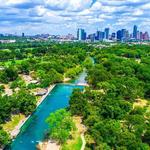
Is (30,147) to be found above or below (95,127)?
below

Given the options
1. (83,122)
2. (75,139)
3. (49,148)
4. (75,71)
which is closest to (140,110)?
(83,122)

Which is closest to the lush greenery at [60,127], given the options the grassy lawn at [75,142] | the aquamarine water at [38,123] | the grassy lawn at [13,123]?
the grassy lawn at [75,142]

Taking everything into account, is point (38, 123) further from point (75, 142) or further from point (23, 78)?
point (23, 78)

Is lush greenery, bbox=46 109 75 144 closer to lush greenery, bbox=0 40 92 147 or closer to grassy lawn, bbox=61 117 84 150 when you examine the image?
grassy lawn, bbox=61 117 84 150

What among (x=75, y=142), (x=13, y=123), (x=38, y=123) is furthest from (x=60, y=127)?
(x=38, y=123)

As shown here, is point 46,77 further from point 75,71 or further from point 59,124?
point 59,124

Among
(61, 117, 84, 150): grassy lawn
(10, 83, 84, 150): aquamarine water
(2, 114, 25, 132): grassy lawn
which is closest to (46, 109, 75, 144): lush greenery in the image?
(61, 117, 84, 150): grassy lawn
